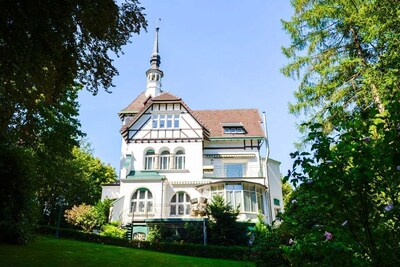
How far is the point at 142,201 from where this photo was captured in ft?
91.7

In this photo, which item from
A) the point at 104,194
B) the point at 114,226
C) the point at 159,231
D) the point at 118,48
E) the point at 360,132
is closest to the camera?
the point at 360,132

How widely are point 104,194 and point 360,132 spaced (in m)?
29.5

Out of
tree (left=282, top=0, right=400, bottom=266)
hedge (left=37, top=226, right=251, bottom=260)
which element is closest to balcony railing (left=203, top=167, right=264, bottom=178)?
hedge (left=37, top=226, right=251, bottom=260)

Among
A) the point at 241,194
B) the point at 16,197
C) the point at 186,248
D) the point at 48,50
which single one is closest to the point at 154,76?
the point at 241,194

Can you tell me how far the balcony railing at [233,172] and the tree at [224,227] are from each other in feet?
22.0

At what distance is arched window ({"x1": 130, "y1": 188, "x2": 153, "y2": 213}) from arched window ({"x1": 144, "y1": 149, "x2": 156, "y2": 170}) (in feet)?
9.33

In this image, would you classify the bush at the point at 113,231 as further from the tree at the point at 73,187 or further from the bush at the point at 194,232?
the bush at the point at 194,232

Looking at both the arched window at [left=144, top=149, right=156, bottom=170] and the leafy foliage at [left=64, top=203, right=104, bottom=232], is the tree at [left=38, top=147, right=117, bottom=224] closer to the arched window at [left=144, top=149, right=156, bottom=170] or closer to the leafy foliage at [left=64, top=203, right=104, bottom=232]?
the leafy foliage at [left=64, top=203, right=104, bottom=232]

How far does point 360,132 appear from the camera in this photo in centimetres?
463

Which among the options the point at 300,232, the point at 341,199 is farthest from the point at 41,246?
the point at 341,199

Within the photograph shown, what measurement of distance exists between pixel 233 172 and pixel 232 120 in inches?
252

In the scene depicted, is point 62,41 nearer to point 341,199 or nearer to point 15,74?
point 15,74

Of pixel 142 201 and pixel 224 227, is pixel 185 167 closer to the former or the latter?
pixel 142 201

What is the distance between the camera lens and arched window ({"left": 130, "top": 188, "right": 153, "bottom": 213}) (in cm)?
2758
